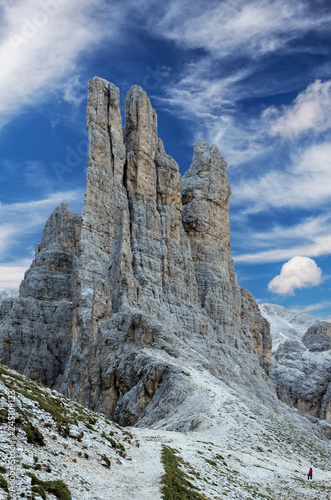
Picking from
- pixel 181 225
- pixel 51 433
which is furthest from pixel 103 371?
pixel 181 225

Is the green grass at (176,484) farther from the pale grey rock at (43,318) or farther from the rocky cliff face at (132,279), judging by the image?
the pale grey rock at (43,318)

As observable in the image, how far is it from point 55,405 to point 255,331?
116808 millimetres

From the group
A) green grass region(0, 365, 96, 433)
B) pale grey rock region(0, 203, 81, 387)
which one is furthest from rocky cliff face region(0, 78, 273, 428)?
green grass region(0, 365, 96, 433)

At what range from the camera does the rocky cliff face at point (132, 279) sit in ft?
227

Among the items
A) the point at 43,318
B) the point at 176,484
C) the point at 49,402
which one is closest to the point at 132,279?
the point at 43,318

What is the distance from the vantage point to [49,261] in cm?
12044

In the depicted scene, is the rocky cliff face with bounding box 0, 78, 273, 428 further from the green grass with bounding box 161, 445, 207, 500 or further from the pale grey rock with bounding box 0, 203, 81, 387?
the green grass with bounding box 161, 445, 207, 500

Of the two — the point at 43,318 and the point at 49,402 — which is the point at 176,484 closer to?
the point at 49,402

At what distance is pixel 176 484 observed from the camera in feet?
71.4

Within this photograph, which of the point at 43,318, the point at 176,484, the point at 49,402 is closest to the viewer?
the point at 176,484

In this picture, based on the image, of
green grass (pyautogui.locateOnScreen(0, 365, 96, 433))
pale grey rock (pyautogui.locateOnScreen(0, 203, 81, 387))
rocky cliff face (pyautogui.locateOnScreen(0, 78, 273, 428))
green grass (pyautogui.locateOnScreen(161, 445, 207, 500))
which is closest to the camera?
green grass (pyautogui.locateOnScreen(161, 445, 207, 500))

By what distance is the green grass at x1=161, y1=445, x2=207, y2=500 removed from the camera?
20.1 m

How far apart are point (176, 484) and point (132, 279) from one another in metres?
62.3

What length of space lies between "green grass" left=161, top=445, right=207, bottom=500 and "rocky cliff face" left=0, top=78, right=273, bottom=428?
34.8 meters
